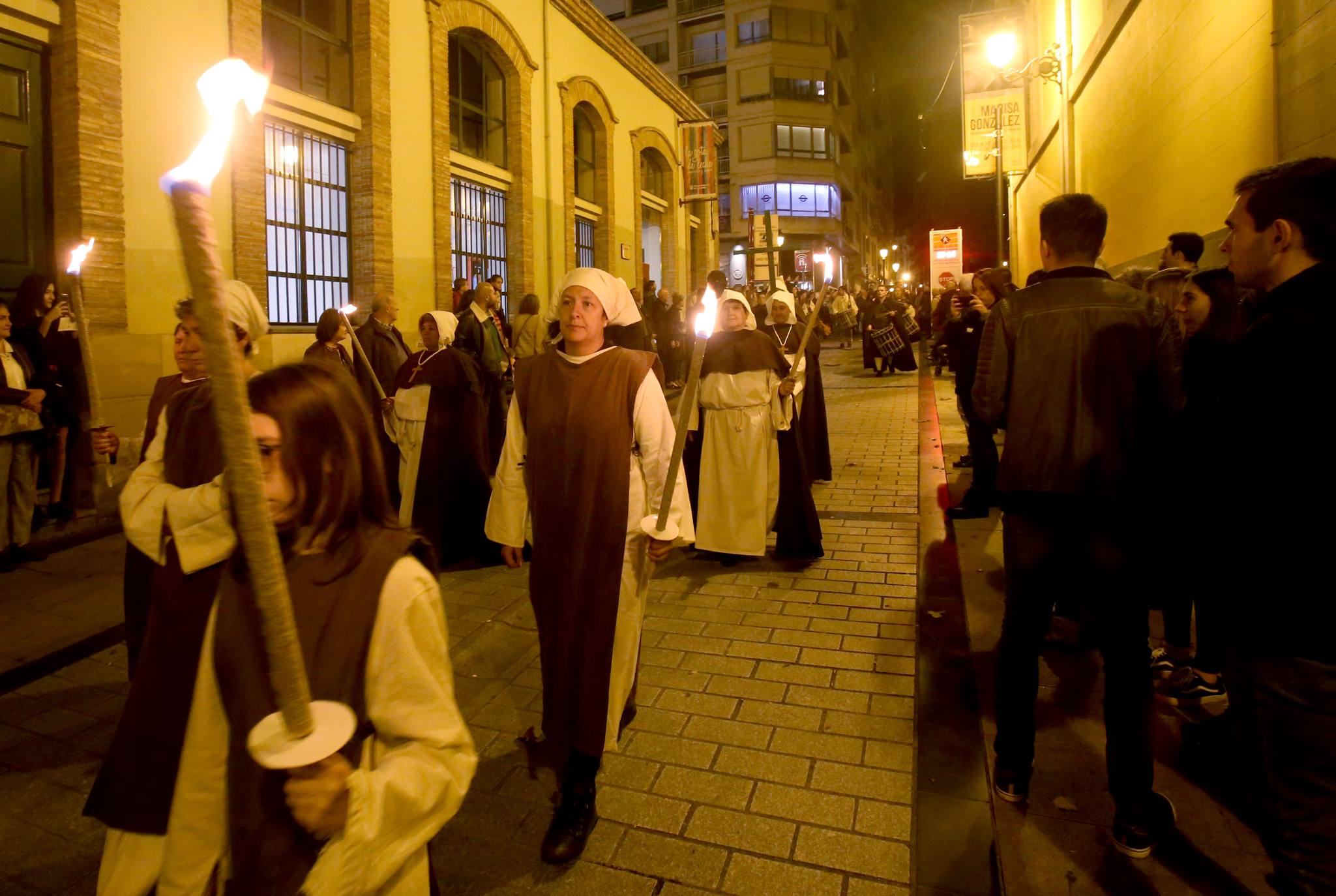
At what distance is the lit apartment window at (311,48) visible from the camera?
1079 centimetres

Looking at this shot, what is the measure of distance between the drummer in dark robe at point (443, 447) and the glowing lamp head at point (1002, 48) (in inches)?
476

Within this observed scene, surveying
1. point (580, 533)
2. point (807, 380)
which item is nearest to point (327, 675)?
point (580, 533)

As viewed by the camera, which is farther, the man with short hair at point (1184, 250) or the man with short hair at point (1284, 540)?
the man with short hair at point (1184, 250)

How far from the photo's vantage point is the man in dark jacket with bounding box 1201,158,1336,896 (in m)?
1.87

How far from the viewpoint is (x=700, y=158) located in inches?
928

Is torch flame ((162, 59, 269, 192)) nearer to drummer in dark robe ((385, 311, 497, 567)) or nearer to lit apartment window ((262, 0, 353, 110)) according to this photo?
drummer in dark robe ((385, 311, 497, 567))

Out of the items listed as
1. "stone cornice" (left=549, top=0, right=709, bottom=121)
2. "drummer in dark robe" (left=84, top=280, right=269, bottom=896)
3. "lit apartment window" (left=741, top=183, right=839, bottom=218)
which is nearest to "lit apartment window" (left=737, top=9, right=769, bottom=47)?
"lit apartment window" (left=741, top=183, right=839, bottom=218)

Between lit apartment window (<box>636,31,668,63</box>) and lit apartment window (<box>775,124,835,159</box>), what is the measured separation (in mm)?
7674

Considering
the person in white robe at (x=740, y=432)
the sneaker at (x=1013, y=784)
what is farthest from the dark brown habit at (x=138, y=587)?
the person in white robe at (x=740, y=432)

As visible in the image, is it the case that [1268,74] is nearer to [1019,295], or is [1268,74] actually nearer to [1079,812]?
[1019,295]

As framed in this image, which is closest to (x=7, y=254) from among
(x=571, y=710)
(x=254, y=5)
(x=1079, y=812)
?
(x=254, y=5)

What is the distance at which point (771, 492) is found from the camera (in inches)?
247

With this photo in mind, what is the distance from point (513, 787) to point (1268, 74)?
6.66 meters

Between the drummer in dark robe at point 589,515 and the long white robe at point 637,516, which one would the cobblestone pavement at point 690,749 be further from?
the long white robe at point 637,516
